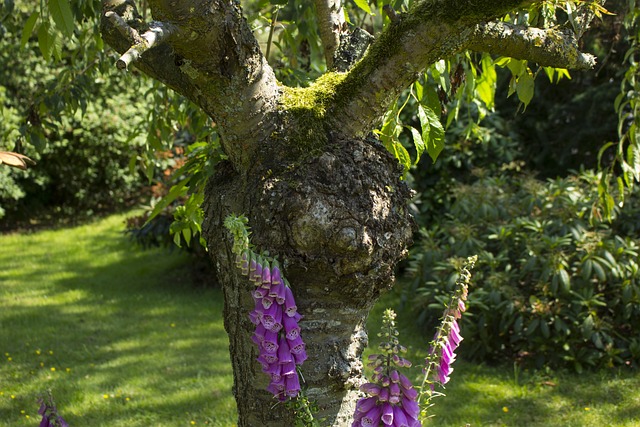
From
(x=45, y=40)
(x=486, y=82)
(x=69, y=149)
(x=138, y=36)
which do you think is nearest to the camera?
(x=138, y=36)

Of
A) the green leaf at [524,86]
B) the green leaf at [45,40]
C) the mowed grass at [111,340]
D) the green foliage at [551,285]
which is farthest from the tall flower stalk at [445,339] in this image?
the green foliage at [551,285]

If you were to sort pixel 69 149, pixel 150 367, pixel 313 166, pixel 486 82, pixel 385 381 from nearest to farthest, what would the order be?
pixel 385 381, pixel 313 166, pixel 486 82, pixel 150 367, pixel 69 149

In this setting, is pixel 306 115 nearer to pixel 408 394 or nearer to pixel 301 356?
pixel 301 356

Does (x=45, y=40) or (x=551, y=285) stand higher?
(x=45, y=40)

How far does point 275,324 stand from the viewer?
5.95 ft

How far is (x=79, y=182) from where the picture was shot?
11.0 m

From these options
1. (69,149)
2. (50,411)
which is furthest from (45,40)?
(69,149)

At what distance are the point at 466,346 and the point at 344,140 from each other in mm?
3720

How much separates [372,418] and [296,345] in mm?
271

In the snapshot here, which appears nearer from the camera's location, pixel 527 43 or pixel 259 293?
pixel 259 293

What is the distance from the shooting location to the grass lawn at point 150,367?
4516mm

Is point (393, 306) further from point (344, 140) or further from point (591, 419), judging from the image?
point (344, 140)

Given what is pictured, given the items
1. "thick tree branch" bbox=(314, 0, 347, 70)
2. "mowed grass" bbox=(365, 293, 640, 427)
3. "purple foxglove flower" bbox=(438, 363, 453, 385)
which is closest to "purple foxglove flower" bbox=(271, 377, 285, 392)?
"purple foxglove flower" bbox=(438, 363, 453, 385)

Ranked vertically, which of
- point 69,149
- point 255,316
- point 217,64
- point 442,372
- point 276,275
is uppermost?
point 69,149
